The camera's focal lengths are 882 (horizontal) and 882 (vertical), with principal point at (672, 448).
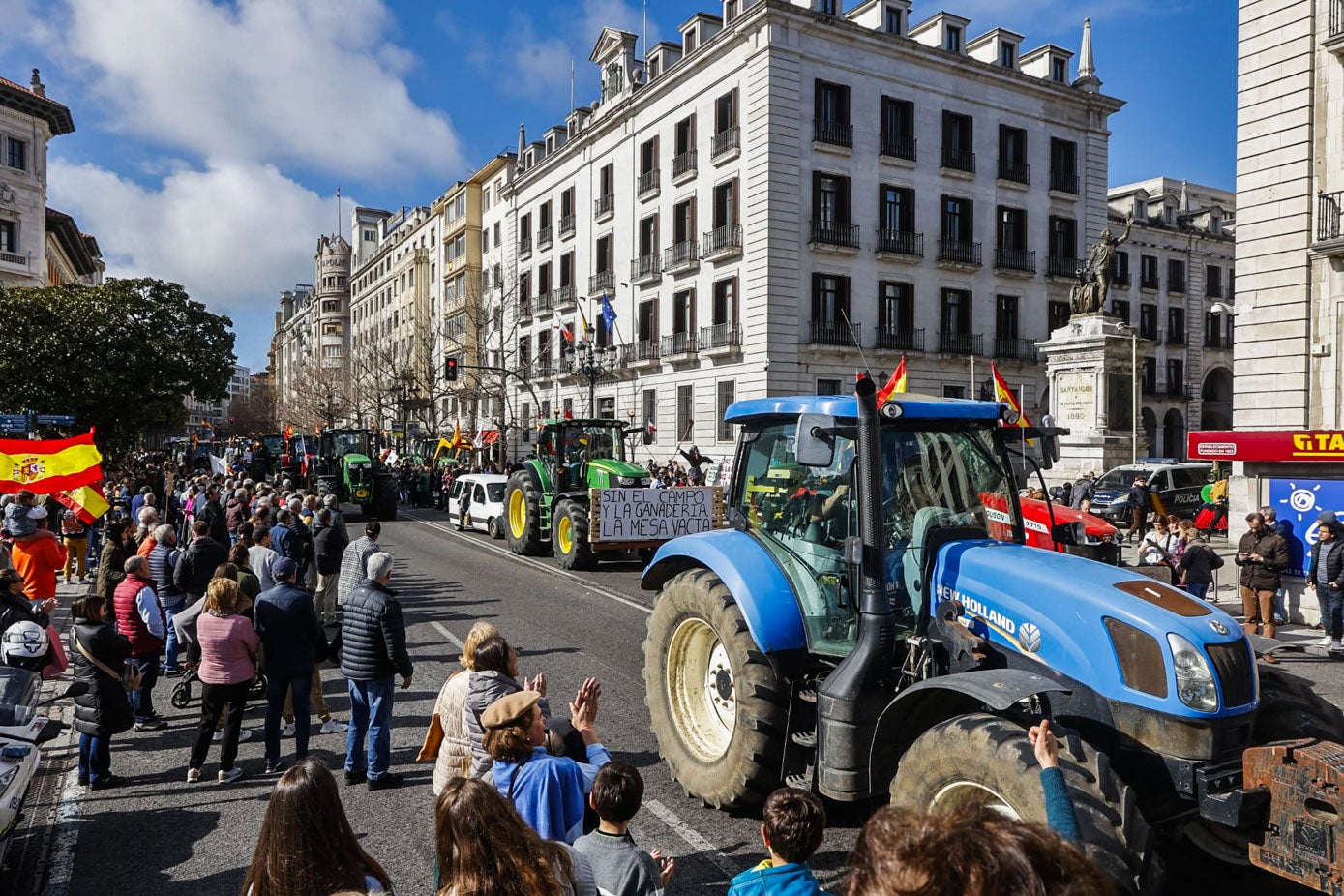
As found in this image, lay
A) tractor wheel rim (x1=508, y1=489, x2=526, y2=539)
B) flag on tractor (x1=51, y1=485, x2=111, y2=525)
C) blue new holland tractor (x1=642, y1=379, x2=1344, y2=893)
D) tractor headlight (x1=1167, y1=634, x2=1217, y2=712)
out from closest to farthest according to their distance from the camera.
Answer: blue new holland tractor (x1=642, y1=379, x2=1344, y2=893)
tractor headlight (x1=1167, y1=634, x2=1217, y2=712)
flag on tractor (x1=51, y1=485, x2=111, y2=525)
tractor wheel rim (x1=508, y1=489, x2=526, y2=539)

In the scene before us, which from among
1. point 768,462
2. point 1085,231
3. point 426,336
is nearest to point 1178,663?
point 768,462

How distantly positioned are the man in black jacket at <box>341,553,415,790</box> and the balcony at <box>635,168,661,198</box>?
31.1 m

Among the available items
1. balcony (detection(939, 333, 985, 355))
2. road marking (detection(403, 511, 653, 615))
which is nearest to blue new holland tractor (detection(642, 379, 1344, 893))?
road marking (detection(403, 511, 653, 615))

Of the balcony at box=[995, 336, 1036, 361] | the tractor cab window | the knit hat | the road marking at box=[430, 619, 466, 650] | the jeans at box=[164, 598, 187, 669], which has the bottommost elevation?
the road marking at box=[430, 619, 466, 650]

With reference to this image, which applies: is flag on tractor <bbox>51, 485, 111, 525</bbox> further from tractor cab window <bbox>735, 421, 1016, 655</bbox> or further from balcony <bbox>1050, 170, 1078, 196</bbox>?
balcony <bbox>1050, 170, 1078, 196</bbox>

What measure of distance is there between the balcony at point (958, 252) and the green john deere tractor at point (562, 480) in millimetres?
19721

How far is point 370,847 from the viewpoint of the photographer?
5.32 metres

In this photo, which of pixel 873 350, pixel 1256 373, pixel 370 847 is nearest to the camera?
pixel 370 847

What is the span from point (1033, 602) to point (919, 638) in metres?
0.72

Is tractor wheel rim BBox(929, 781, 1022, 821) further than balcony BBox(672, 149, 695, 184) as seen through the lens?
No

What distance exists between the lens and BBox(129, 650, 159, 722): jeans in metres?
7.85

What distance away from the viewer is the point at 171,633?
31.9ft

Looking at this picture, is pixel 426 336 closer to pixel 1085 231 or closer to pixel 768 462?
pixel 1085 231

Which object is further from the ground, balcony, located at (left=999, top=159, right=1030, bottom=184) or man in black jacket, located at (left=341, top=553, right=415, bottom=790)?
balcony, located at (left=999, top=159, right=1030, bottom=184)
